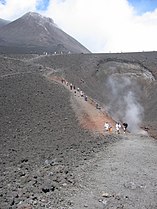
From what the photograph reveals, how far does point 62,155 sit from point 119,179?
5.58 meters

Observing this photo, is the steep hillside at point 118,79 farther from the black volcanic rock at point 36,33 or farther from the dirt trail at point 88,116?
the black volcanic rock at point 36,33

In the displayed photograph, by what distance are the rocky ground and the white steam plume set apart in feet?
35.2

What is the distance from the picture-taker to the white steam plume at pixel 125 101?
171ft

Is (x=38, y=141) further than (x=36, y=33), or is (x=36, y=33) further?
(x=36, y=33)

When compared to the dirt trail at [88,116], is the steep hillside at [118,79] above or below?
above

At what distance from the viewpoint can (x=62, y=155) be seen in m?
27.8

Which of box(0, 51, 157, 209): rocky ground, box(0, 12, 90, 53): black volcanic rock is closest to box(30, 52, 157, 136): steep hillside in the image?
box(0, 51, 157, 209): rocky ground

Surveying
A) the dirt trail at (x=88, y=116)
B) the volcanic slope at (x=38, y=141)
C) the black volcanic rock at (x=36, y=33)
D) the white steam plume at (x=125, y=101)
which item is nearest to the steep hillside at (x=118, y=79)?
the white steam plume at (x=125, y=101)

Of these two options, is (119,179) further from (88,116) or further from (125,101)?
(125,101)

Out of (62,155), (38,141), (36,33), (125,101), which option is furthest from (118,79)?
(36,33)

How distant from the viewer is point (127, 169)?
24.6m

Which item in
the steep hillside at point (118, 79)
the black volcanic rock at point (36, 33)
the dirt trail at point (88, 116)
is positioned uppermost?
the black volcanic rock at point (36, 33)

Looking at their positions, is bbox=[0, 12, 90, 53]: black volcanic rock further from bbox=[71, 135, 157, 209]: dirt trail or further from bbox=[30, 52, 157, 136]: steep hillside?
bbox=[71, 135, 157, 209]: dirt trail

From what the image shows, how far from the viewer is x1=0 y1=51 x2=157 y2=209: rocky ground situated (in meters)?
21.5
